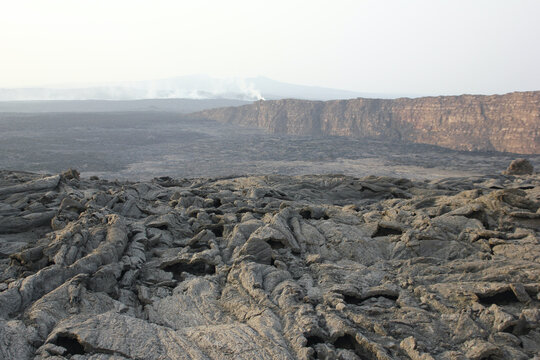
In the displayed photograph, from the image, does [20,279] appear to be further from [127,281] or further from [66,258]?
[127,281]

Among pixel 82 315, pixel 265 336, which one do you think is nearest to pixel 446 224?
pixel 265 336

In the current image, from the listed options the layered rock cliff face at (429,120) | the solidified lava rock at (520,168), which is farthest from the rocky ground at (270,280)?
the layered rock cliff face at (429,120)

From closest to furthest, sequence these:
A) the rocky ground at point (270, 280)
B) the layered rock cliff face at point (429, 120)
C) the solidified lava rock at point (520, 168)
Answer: the rocky ground at point (270, 280) < the solidified lava rock at point (520, 168) < the layered rock cliff face at point (429, 120)

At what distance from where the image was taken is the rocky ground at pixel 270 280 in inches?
222

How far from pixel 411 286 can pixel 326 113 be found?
2577 inches

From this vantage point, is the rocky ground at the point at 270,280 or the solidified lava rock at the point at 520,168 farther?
the solidified lava rock at the point at 520,168

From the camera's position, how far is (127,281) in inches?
302

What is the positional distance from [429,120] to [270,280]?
55198mm

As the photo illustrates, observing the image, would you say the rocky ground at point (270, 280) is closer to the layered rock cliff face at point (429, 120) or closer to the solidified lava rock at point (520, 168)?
the solidified lava rock at point (520, 168)

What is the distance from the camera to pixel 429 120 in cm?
5709

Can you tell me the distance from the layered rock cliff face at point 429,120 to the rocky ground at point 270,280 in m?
42.1

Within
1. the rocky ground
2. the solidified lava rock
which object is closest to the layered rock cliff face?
the solidified lava rock

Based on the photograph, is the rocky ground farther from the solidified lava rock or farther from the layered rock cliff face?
the layered rock cliff face

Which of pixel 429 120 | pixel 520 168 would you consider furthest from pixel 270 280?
pixel 429 120
